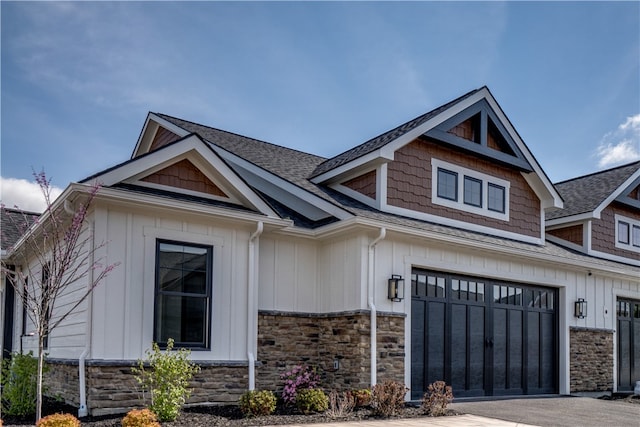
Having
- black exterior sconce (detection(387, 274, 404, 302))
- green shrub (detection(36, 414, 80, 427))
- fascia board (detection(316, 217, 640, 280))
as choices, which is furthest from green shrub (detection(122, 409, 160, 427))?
black exterior sconce (detection(387, 274, 404, 302))

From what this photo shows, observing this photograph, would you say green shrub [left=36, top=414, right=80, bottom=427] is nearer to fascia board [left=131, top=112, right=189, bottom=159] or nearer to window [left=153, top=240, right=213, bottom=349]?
window [left=153, top=240, right=213, bottom=349]

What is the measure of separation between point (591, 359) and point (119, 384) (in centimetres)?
1155

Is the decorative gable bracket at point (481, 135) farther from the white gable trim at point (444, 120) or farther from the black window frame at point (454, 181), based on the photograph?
the black window frame at point (454, 181)

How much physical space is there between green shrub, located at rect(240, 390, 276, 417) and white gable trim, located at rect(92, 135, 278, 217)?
10.5 feet

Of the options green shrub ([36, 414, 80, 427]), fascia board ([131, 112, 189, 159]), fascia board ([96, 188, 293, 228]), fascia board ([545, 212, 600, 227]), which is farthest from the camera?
fascia board ([545, 212, 600, 227])

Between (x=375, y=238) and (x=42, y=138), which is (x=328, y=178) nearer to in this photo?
(x=375, y=238)

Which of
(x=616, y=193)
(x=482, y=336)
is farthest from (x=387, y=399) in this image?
(x=616, y=193)

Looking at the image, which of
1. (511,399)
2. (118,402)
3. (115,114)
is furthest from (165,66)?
(511,399)

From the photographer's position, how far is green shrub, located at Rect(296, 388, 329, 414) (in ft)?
33.7

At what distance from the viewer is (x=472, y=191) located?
571 inches

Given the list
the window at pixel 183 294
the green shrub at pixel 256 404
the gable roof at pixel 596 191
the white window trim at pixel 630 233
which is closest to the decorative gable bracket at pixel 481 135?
the gable roof at pixel 596 191

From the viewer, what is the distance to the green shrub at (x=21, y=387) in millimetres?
9758

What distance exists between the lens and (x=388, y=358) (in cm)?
1167

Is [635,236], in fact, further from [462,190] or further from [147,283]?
[147,283]
